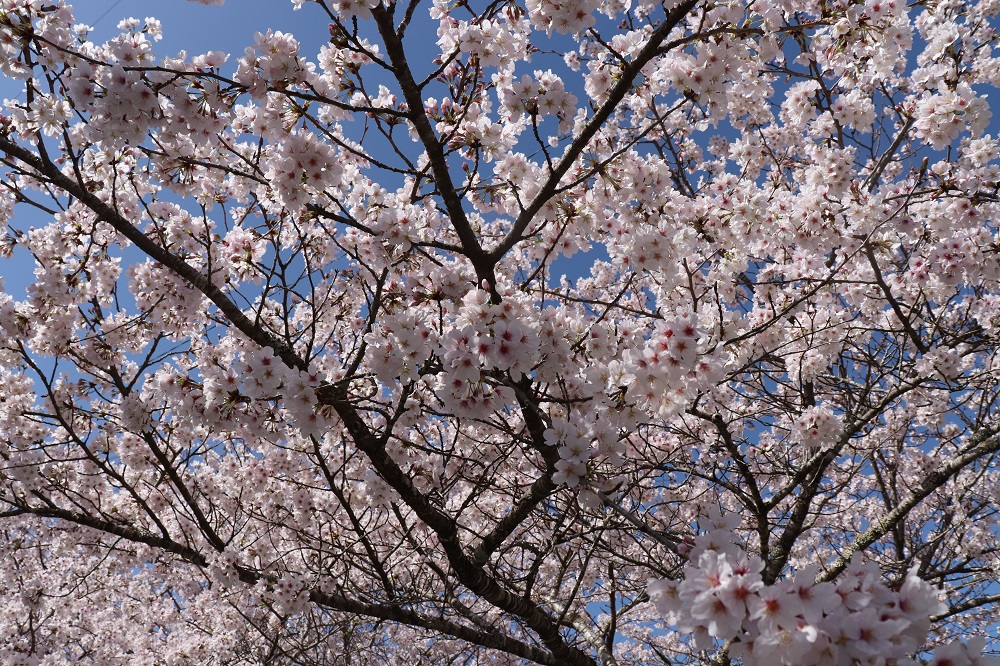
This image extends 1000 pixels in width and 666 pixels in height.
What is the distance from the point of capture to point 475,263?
11.7 ft

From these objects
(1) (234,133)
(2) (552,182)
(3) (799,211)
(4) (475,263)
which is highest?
(1) (234,133)

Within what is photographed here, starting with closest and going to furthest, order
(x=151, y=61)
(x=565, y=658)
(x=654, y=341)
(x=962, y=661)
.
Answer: (x=962, y=661) < (x=654, y=341) < (x=151, y=61) < (x=565, y=658)

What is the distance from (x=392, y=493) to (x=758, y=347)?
3.26 meters

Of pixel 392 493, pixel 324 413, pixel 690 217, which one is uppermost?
pixel 690 217

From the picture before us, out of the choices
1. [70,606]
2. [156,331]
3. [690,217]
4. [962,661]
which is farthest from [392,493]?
[70,606]

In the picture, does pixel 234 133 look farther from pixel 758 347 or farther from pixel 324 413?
pixel 758 347

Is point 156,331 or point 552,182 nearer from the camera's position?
point 552,182

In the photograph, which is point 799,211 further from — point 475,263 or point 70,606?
point 70,606

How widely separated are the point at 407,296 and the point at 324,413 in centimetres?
87

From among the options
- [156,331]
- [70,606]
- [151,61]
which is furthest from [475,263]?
[70,606]

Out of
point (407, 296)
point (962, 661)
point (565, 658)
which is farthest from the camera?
point (565, 658)

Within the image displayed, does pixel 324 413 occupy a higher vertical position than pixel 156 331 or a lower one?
lower

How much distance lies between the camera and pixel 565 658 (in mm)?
4754

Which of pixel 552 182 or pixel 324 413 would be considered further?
pixel 552 182
